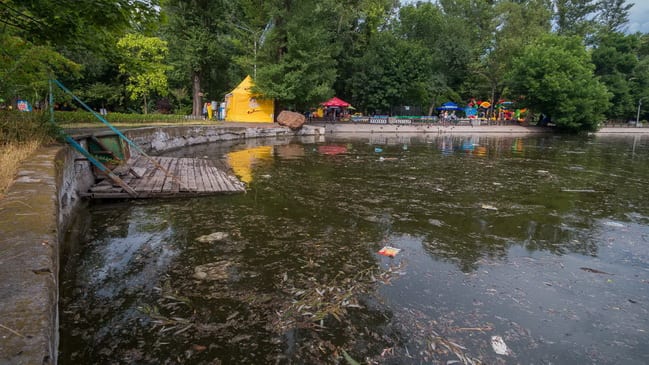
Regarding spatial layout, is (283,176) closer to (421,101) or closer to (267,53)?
(267,53)

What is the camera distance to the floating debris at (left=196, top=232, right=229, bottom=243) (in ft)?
20.3

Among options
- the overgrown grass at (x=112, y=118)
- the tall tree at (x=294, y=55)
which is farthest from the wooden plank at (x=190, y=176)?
the tall tree at (x=294, y=55)

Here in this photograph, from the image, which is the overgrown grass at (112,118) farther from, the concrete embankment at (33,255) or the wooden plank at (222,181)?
the concrete embankment at (33,255)

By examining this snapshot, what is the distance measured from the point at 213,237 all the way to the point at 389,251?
2720 mm

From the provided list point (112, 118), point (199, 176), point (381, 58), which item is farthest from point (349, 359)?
point (381, 58)

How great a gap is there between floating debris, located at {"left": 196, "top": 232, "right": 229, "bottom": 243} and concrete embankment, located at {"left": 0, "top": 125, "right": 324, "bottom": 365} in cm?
198

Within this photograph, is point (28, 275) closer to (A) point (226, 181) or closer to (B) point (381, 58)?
(A) point (226, 181)

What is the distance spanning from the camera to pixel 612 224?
7.53 m

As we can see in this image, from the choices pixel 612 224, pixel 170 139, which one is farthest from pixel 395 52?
pixel 612 224

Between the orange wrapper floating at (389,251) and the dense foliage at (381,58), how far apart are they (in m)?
8.83

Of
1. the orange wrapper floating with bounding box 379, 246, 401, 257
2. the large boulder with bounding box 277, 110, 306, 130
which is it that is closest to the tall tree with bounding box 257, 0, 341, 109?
the large boulder with bounding box 277, 110, 306, 130

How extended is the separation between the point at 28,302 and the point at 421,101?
158 ft

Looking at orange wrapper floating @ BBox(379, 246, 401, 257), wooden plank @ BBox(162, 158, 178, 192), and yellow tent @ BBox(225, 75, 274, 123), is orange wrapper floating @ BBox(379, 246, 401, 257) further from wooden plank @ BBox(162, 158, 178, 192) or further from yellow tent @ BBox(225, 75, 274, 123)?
yellow tent @ BBox(225, 75, 274, 123)

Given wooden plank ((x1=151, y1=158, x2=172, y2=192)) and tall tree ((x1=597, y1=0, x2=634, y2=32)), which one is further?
tall tree ((x1=597, y1=0, x2=634, y2=32))
